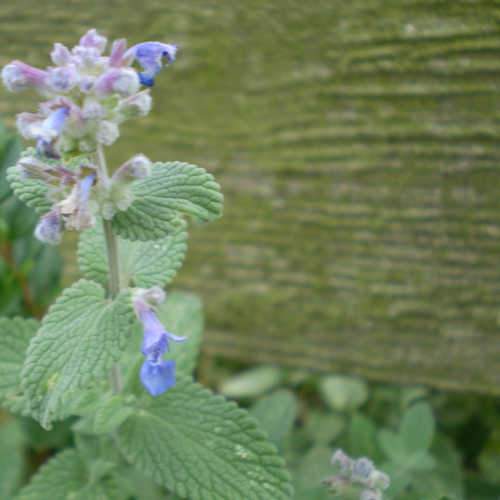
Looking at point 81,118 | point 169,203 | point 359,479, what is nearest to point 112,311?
point 169,203

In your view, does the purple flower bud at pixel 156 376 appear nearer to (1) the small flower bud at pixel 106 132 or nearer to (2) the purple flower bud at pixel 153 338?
(2) the purple flower bud at pixel 153 338

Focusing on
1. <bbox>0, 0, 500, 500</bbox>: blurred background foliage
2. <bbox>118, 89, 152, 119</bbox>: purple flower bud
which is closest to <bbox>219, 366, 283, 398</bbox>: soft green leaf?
<bbox>0, 0, 500, 500</bbox>: blurred background foliage

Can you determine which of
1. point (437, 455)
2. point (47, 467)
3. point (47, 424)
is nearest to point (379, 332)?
point (437, 455)

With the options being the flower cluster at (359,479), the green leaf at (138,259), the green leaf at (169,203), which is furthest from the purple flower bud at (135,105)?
the flower cluster at (359,479)

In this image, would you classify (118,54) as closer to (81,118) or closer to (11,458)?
(81,118)

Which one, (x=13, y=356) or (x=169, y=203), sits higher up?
(x=169, y=203)
